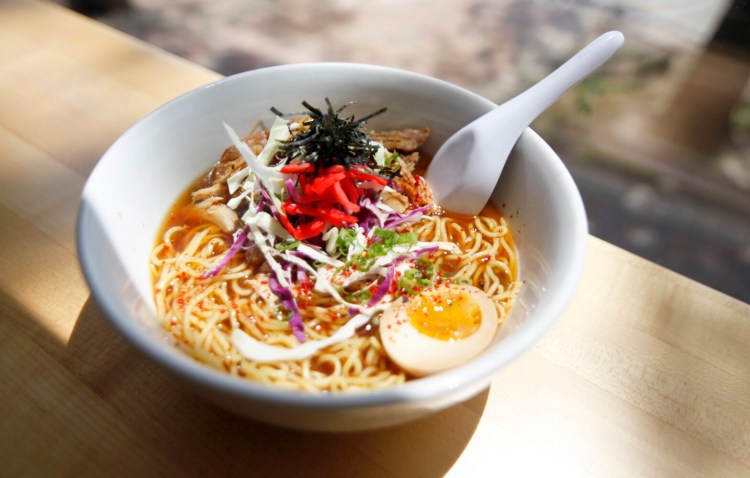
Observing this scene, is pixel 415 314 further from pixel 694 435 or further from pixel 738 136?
pixel 738 136

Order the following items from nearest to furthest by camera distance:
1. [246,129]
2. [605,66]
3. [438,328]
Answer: [438,328]
[246,129]
[605,66]

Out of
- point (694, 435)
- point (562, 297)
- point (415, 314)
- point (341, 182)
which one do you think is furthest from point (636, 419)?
point (341, 182)

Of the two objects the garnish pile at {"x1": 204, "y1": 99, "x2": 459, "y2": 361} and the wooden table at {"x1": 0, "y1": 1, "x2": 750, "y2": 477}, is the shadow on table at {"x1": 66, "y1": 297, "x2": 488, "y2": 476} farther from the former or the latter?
the garnish pile at {"x1": 204, "y1": 99, "x2": 459, "y2": 361}

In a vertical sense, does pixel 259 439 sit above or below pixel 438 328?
below

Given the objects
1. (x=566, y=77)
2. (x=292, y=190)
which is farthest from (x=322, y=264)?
(x=566, y=77)

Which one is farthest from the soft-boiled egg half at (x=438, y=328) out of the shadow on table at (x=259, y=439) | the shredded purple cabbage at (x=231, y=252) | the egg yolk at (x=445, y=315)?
the shredded purple cabbage at (x=231, y=252)

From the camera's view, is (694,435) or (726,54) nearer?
(694,435)

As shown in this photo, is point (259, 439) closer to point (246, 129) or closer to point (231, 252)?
point (231, 252)
